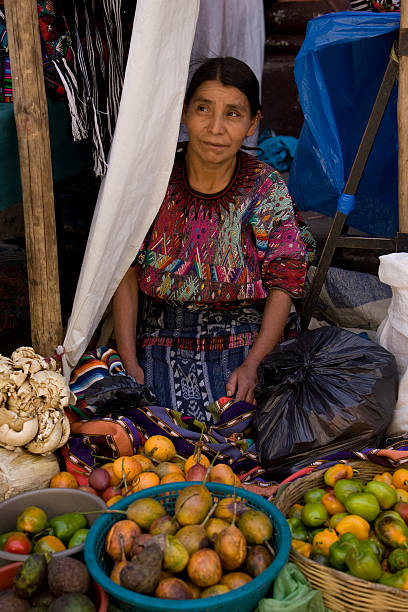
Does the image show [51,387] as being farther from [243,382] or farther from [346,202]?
[346,202]

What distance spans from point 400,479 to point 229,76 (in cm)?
181

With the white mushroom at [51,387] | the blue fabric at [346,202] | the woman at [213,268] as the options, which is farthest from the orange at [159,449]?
the blue fabric at [346,202]

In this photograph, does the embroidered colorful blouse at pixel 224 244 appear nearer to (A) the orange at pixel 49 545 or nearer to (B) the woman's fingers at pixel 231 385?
(B) the woman's fingers at pixel 231 385

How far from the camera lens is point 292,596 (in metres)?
1.60

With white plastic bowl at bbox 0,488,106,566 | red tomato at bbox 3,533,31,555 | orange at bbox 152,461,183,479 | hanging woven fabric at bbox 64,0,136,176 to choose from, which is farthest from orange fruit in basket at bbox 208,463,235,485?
hanging woven fabric at bbox 64,0,136,176

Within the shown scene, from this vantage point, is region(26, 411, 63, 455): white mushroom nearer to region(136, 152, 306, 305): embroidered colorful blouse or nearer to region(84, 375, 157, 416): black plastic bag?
region(84, 375, 157, 416): black plastic bag

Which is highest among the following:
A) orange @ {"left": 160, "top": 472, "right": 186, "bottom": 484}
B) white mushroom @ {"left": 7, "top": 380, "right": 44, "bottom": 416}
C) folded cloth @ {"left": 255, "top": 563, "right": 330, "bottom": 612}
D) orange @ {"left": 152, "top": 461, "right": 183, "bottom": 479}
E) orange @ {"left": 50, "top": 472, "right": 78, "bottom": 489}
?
white mushroom @ {"left": 7, "top": 380, "right": 44, "bottom": 416}

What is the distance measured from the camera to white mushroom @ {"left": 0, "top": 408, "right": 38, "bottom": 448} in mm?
2199

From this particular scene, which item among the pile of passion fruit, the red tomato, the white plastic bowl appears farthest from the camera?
the white plastic bowl

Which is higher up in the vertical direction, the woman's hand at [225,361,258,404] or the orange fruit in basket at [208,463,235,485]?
the woman's hand at [225,361,258,404]

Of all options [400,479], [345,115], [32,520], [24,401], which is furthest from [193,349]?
[345,115]

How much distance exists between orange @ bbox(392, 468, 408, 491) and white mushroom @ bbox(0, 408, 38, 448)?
49.4 inches

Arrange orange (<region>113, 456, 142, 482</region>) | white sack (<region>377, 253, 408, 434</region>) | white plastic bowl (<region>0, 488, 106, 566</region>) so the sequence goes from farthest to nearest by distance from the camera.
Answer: white sack (<region>377, 253, 408, 434</region>) → orange (<region>113, 456, 142, 482</region>) → white plastic bowl (<region>0, 488, 106, 566</region>)

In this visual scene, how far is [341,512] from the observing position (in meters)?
1.97
